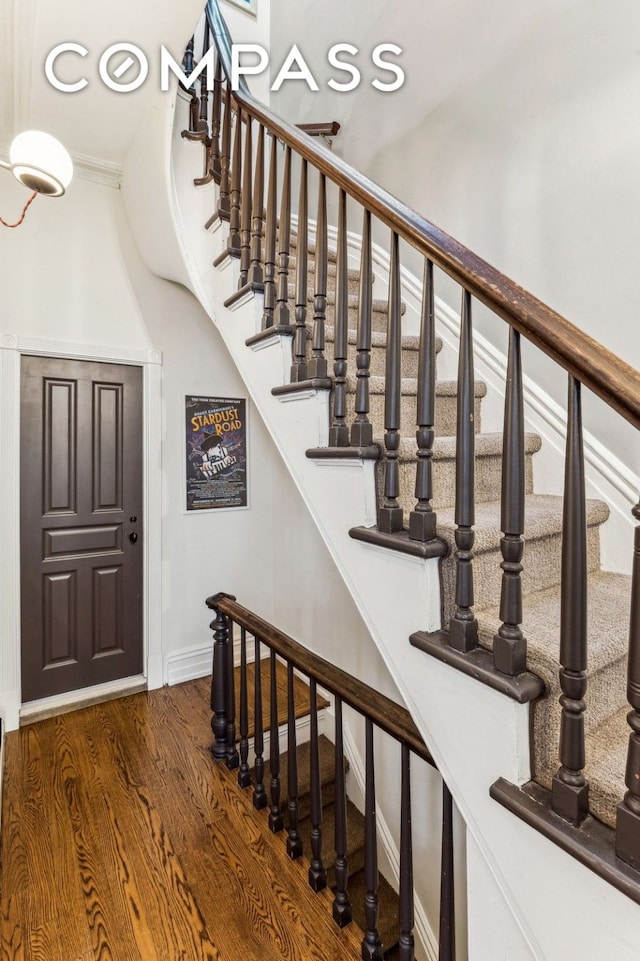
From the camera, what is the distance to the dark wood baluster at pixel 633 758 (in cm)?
70

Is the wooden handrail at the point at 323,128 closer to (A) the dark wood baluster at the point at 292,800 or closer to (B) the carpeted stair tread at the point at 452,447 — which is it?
(B) the carpeted stair tread at the point at 452,447

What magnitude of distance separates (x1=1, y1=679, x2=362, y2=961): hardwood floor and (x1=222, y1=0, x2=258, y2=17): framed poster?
4608mm

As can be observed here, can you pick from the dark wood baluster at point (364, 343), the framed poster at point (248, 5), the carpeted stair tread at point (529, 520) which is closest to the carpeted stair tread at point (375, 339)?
the dark wood baluster at point (364, 343)

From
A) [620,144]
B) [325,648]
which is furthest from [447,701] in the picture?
[325,648]

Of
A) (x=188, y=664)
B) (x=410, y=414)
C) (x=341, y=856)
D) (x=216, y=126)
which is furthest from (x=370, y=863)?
(x=216, y=126)

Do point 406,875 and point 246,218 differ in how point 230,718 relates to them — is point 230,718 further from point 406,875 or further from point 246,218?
point 246,218

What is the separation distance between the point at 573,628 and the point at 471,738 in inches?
14.9

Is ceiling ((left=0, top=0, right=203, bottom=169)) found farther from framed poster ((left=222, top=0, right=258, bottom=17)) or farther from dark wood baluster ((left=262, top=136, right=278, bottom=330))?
framed poster ((left=222, top=0, right=258, bottom=17))

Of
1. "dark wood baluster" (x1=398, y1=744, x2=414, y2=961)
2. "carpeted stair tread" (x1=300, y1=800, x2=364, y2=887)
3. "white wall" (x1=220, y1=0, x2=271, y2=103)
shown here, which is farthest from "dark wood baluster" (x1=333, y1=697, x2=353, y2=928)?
"white wall" (x1=220, y1=0, x2=271, y2=103)

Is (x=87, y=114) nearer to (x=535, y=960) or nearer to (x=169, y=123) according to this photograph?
(x=169, y=123)

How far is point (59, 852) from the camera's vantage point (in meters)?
1.72

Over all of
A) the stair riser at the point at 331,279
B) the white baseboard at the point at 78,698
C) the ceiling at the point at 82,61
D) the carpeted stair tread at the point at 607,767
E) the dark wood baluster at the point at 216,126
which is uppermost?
the ceiling at the point at 82,61

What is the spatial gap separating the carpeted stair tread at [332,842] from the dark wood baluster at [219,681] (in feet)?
1.92

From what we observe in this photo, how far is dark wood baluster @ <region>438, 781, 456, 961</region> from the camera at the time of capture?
119 centimetres
